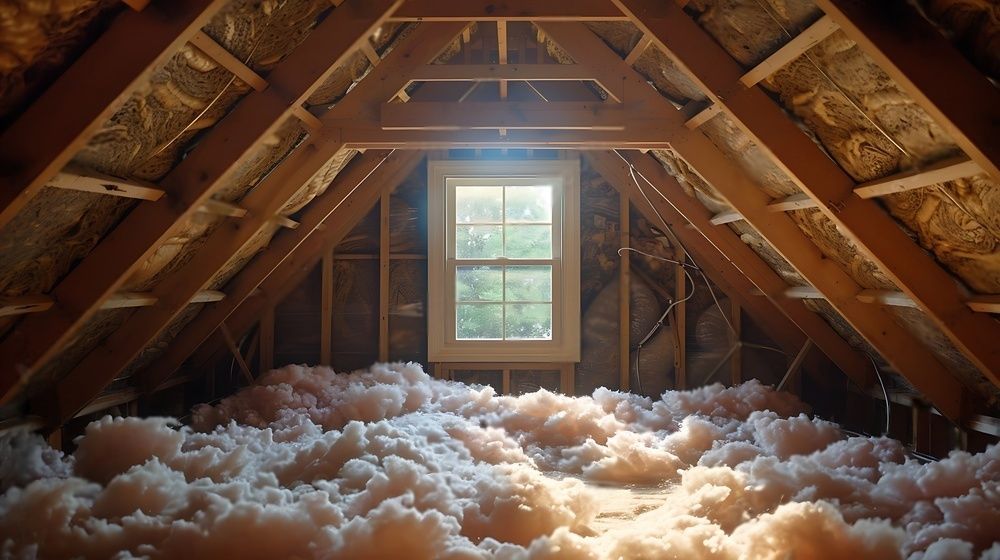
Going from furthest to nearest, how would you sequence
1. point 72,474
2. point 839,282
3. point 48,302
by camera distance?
1. point 839,282
2. point 72,474
3. point 48,302

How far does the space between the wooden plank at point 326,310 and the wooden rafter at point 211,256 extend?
1944 mm

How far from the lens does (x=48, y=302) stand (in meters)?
3.15

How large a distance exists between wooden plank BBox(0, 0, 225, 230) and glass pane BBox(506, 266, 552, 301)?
3.87 metres

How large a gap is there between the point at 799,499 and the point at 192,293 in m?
2.86

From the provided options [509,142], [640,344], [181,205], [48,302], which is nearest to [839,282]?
[509,142]

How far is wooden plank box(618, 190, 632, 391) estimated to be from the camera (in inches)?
237

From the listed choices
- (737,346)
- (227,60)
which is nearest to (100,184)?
(227,60)

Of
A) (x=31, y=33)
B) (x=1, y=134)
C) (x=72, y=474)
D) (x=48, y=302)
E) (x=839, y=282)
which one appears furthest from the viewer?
(x=839, y=282)

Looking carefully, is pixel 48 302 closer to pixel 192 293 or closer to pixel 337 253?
pixel 192 293

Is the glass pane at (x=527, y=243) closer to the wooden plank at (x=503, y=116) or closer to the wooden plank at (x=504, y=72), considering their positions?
the wooden plank at (x=504, y=72)

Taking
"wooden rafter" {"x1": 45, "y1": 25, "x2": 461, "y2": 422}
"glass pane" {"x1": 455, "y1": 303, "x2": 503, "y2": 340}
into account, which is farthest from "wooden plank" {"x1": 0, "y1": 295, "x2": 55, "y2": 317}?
"glass pane" {"x1": 455, "y1": 303, "x2": 503, "y2": 340}

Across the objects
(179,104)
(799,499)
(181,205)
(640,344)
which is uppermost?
(179,104)

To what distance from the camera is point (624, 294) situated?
237 inches

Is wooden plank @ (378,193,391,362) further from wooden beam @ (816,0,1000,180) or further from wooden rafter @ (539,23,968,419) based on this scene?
wooden beam @ (816,0,1000,180)
